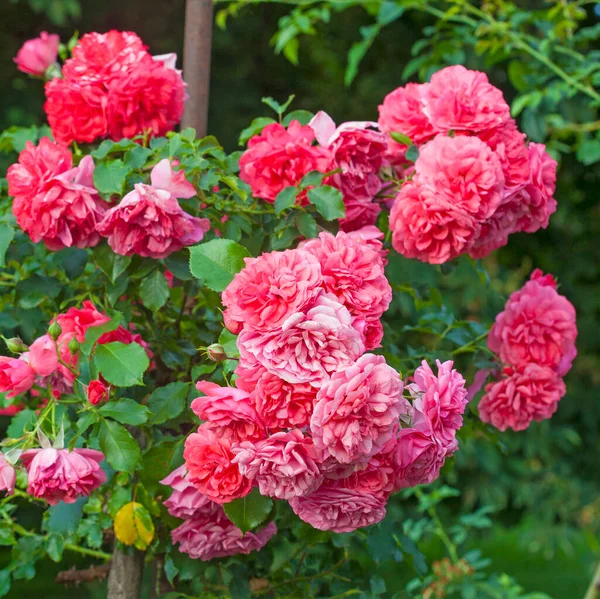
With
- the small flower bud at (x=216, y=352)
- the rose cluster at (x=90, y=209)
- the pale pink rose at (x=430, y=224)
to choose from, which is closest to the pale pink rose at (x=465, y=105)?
the pale pink rose at (x=430, y=224)

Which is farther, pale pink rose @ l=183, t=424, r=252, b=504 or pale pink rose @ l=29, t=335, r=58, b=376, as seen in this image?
pale pink rose @ l=29, t=335, r=58, b=376

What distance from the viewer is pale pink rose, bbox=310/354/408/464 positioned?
797 millimetres

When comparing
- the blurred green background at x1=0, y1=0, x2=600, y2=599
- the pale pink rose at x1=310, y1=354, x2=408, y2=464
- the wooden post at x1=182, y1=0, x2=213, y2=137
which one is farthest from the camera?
the blurred green background at x1=0, y1=0, x2=600, y2=599

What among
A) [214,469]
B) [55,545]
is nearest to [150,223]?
[214,469]

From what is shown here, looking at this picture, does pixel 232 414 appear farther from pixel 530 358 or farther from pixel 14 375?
pixel 530 358

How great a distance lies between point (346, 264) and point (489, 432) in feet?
1.90

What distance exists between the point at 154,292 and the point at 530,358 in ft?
1.68

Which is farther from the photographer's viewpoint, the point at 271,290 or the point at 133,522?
the point at 133,522

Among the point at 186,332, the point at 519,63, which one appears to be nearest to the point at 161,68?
the point at 186,332

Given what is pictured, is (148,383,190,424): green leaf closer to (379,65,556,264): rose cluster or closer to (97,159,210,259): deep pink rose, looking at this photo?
(97,159,210,259): deep pink rose

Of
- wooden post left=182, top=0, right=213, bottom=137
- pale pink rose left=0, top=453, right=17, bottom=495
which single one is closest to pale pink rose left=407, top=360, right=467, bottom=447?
pale pink rose left=0, top=453, right=17, bottom=495

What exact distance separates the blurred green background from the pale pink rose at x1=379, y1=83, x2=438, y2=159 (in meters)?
2.52

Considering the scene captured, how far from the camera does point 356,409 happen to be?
79 cm

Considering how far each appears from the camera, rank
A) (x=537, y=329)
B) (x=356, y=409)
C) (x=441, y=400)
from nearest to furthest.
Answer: (x=356, y=409)
(x=441, y=400)
(x=537, y=329)
